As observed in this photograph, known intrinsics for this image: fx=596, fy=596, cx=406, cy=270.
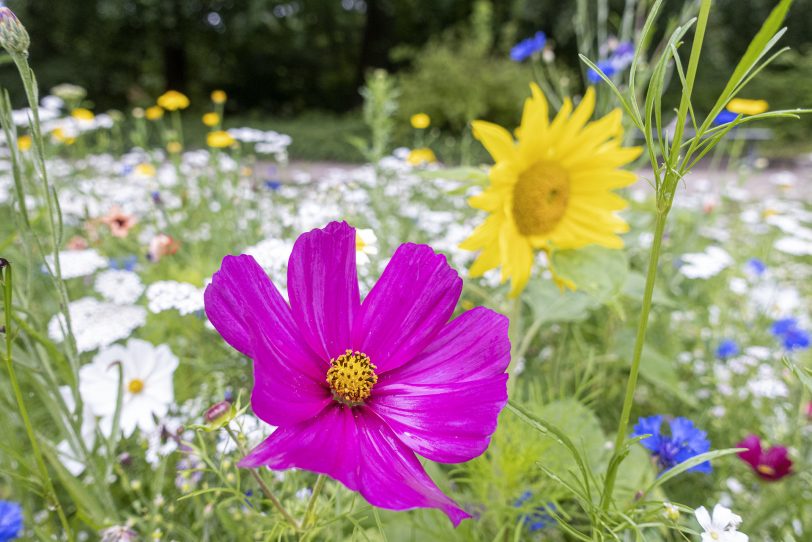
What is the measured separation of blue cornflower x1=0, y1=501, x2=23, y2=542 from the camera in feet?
1.82

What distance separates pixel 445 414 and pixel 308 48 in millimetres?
11702

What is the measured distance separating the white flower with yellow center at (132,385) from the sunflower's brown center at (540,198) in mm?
466

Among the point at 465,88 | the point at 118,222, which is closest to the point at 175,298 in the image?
the point at 118,222

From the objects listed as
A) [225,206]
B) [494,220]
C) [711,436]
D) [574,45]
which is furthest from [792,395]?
[574,45]

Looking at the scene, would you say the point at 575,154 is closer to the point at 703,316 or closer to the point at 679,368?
the point at 679,368

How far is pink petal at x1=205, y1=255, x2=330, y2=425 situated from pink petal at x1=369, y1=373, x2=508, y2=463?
5 centimetres

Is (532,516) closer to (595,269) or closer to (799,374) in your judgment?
(595,269)

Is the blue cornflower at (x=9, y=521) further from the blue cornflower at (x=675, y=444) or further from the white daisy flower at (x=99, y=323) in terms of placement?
the blue cornflower at (x=675, y=444)

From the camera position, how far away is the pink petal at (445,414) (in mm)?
372

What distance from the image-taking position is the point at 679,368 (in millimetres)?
1338

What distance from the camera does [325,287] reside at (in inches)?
16.9

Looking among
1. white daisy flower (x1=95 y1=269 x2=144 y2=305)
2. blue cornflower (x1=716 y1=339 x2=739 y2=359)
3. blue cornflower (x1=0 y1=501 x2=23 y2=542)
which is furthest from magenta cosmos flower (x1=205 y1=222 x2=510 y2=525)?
blue cornflower (x1=716 y1=339 x2=739 y2=359)

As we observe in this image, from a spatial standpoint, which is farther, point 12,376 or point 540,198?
point 540,198

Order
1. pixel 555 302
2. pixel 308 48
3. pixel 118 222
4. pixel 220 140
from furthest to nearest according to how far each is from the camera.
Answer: pixel 308 48 → pixel 220 140 → pixel 118 222 → pixel 555 302
